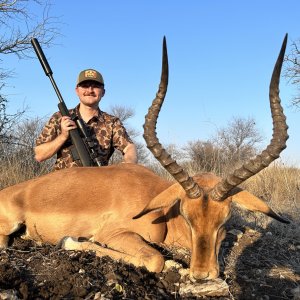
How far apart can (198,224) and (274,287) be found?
36.7 inches

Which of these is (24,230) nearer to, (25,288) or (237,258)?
(25,288)

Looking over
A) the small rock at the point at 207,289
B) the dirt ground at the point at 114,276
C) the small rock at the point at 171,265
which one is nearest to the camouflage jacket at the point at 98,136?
the dirt ground at the point at 114,276

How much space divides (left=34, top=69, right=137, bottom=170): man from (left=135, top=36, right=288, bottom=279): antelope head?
10.1 ft

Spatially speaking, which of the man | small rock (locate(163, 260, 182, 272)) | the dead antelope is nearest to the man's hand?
the man

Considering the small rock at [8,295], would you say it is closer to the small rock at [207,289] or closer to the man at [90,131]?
the small rock at [207,289]

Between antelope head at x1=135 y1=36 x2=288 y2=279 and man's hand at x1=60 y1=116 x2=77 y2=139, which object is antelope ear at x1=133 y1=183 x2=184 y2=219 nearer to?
antelope head at x1=135 y1=36 x2=288 y2=279

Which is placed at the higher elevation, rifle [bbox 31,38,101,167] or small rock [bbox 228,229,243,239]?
rifle [bbox 31,38,101,167]

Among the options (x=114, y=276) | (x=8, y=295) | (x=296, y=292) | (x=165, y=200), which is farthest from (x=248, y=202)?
(x=8, y=295)

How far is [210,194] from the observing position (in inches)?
153

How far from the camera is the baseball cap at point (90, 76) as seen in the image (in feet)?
22.9

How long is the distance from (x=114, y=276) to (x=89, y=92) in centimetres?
422

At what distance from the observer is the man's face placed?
7.11 m

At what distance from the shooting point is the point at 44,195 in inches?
202

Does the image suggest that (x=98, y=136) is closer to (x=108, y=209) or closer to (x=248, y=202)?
(x=108, y=209)
